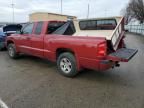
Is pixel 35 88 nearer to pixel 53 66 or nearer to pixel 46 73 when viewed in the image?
pixel 46 73

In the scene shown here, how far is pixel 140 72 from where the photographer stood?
5.80 metres

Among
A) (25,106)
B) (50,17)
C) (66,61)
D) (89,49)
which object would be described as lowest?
(25,106)

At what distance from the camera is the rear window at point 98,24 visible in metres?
5.61

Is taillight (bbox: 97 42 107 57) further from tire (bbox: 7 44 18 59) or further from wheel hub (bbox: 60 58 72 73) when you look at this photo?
tire (bbox: 7 44 18 59)

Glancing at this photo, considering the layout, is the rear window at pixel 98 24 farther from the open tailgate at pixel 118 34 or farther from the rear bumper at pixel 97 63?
the rear bumper at pixel 97 63

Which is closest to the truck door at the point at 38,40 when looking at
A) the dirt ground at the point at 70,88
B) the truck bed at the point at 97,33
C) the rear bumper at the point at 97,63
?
the dirt ground at the point at 70,88

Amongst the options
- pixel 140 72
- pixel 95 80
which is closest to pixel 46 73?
pixel 95 80

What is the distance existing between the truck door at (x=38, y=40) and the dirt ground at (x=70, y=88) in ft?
2.23

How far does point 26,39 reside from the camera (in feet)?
21.9

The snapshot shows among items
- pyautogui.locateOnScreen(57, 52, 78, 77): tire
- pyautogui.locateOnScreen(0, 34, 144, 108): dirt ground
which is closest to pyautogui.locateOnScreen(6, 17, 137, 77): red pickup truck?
pyautogui.locateOnScreen(57, 52, 78, 77): tire

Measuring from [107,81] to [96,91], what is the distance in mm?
847

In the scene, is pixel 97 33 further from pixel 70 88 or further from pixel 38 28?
pixel 70 88

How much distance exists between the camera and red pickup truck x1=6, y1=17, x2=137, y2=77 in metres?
4.33

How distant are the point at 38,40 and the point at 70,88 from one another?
2.53 meters
